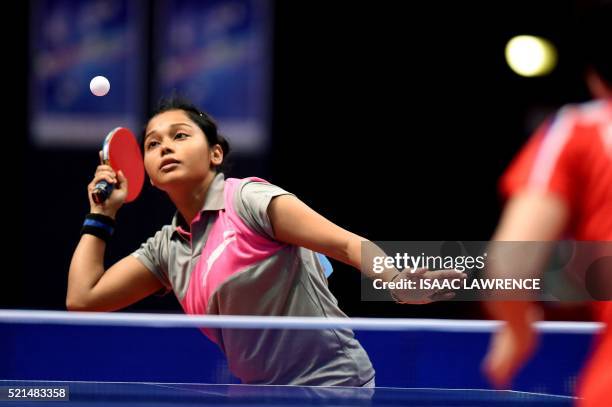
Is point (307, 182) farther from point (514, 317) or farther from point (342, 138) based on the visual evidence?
point (514, 317)

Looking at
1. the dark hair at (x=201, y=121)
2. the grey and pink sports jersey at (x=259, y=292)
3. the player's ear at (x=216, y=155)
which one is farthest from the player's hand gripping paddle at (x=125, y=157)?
the grey and pink sports jersey at (x=259, y=292)

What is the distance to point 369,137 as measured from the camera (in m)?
6.22

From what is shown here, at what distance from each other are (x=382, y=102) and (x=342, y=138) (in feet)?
1.02

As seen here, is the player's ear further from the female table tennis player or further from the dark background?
the dark background

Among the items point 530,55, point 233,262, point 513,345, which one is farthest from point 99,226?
point 530,55

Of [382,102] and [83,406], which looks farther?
[382,102]

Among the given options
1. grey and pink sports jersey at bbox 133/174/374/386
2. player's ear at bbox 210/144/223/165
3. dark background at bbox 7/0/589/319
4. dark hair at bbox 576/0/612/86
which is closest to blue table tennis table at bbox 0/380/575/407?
grey and pink sports jersey at bbox 133/174/374/386

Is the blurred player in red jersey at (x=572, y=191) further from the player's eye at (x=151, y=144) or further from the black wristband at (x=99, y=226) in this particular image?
the black wristband at (x=99, y=226)

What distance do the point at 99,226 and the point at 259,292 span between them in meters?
0.59

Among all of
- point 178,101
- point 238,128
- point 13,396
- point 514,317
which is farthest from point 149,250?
point 238,128

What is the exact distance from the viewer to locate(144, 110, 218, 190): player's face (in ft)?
9.37

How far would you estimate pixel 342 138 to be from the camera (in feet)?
20.3

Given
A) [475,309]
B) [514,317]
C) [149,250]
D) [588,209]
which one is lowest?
[475,309]

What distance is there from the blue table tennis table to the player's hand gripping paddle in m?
0.75
